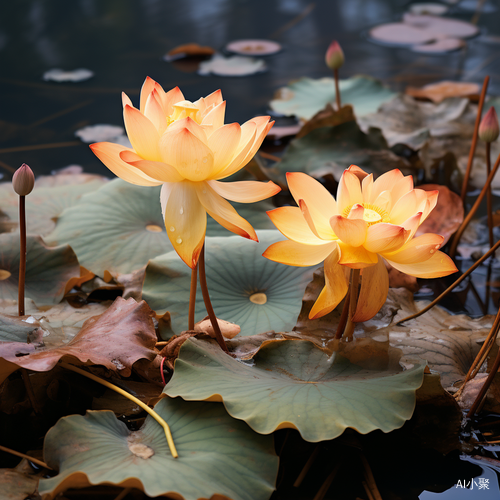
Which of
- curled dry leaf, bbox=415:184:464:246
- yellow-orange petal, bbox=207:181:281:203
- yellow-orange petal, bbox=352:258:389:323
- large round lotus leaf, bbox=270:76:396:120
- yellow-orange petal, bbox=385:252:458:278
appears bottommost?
curled dry leaf, bbox=415:184:464:246

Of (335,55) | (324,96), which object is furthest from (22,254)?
(324,96)

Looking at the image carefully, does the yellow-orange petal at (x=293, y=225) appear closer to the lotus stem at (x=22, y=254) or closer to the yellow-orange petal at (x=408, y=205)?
the yellow-orange petal at (x=408, y=205)

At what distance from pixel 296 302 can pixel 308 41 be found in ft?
7.28

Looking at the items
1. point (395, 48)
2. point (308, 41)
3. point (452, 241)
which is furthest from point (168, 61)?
point (452, 241)

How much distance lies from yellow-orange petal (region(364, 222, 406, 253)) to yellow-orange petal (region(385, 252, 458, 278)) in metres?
0.05

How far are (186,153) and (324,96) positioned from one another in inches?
62.6

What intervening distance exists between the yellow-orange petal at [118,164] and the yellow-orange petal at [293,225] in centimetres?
17

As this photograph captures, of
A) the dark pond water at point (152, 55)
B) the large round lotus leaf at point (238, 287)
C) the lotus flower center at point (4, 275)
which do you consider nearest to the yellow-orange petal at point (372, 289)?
the large round lotus leaf at point (238, 287)

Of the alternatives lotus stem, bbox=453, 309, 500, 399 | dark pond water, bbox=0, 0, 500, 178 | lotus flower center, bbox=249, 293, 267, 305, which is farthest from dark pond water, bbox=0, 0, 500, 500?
lotus stem, bbox=453, 309, 500, 399

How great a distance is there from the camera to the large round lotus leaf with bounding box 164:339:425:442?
64 centimetres

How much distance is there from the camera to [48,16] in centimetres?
292

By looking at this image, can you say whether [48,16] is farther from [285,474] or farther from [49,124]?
[285,474]

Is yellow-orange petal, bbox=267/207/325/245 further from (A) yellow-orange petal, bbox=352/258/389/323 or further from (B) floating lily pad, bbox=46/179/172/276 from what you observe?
(B) floating lily pad, bbox=46/179/172/276

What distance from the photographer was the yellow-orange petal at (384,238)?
0.65 metres
